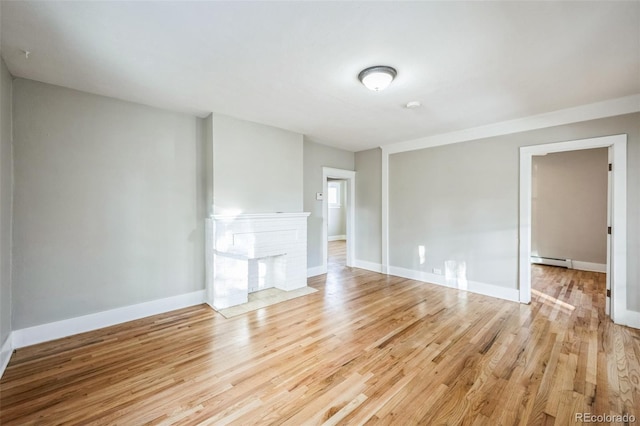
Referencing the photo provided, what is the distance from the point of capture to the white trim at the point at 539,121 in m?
3.01

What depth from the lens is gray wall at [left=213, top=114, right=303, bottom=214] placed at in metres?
3.59

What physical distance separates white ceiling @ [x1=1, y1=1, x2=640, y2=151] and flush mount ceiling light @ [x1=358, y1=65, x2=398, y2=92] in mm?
69

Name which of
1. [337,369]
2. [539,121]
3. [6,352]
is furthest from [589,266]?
[6,352]

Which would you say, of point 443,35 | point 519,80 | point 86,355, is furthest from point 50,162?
point 519,80

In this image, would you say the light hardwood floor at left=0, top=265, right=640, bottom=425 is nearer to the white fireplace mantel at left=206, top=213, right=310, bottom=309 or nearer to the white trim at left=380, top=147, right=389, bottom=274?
the white fireplace mantel at left=206, top=213, right=310, bottom=309

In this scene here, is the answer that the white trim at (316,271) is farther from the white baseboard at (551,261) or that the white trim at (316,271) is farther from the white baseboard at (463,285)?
the white baseboard at (551,261)

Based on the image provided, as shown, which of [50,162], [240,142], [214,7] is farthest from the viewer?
Result: [240,142]

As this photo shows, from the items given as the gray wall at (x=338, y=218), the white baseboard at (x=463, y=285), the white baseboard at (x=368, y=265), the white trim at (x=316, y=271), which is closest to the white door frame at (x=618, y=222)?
the white baseboard at (x=463, y=285)

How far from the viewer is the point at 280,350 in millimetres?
2494

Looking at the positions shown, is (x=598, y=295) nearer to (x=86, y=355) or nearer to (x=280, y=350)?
(x=280, y=350)

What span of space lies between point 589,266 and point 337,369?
20.7 ft

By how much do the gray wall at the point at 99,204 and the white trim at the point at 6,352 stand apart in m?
0.21

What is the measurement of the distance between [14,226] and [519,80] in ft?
16.9

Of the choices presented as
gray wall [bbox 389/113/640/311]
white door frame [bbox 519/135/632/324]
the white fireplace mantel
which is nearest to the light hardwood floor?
white door frame [bbox 519/135/632/324]
